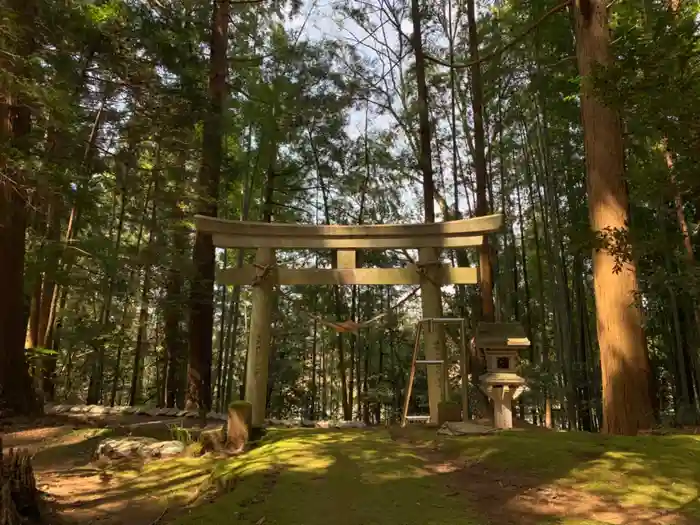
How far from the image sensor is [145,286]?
7648 millimetres

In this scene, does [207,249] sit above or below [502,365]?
above

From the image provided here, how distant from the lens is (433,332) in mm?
5133

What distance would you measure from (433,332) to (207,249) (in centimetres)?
369

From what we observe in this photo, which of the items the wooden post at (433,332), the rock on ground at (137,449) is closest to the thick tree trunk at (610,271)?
the wooden post at (433,332)

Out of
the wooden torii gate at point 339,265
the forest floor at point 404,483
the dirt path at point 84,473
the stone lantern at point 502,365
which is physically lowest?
the dirt path at point 84,473

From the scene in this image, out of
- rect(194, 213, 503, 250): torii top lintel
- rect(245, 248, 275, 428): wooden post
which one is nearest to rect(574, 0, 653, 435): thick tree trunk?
rect(194, 213, 503, 250): torii top lintel

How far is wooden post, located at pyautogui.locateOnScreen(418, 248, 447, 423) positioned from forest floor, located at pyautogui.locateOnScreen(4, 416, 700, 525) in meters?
1.19

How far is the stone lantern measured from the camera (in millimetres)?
4715

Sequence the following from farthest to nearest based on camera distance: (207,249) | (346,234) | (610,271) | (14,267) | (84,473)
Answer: (207,249) < (14,267) < (346,234) < (610,271) < (84,473)

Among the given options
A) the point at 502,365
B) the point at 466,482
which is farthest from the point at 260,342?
the point at 466,482

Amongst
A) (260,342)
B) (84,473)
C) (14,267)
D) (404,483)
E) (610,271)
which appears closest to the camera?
(404,483)

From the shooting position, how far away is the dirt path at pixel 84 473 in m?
2.65

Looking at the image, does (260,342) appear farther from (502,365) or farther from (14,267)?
(14,267)

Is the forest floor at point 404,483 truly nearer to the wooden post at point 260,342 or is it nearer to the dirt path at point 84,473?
the dirt path at point 84,473
